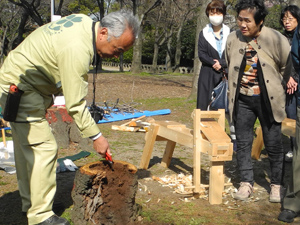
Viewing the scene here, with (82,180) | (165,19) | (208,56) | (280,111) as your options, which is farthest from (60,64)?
(165,19)

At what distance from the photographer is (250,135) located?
459cm

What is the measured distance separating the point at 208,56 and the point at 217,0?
804 mm

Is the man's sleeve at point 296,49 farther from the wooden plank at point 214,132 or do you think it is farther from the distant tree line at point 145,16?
the distant tree line at point 145,16

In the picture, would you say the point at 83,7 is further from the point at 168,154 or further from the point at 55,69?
the point at 55,69

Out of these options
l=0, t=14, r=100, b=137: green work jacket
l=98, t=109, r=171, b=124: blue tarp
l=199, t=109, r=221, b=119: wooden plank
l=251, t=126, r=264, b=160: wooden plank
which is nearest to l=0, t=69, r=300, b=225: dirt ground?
l=251, t=126, r=264, b=160: wooden plank

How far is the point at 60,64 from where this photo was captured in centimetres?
323

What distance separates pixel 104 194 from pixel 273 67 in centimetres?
210

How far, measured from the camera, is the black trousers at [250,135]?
4414mm

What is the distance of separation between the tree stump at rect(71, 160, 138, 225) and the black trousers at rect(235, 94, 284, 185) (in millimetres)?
1355

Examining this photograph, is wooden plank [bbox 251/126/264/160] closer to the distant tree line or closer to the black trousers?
the black trousers

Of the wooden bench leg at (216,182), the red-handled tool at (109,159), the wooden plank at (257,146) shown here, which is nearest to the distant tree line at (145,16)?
the wooden plank at (257,146)

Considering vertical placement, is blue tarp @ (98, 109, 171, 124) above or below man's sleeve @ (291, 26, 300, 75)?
below

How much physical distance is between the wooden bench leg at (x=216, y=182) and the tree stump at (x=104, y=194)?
875mm

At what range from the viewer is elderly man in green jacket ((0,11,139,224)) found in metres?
3.21
